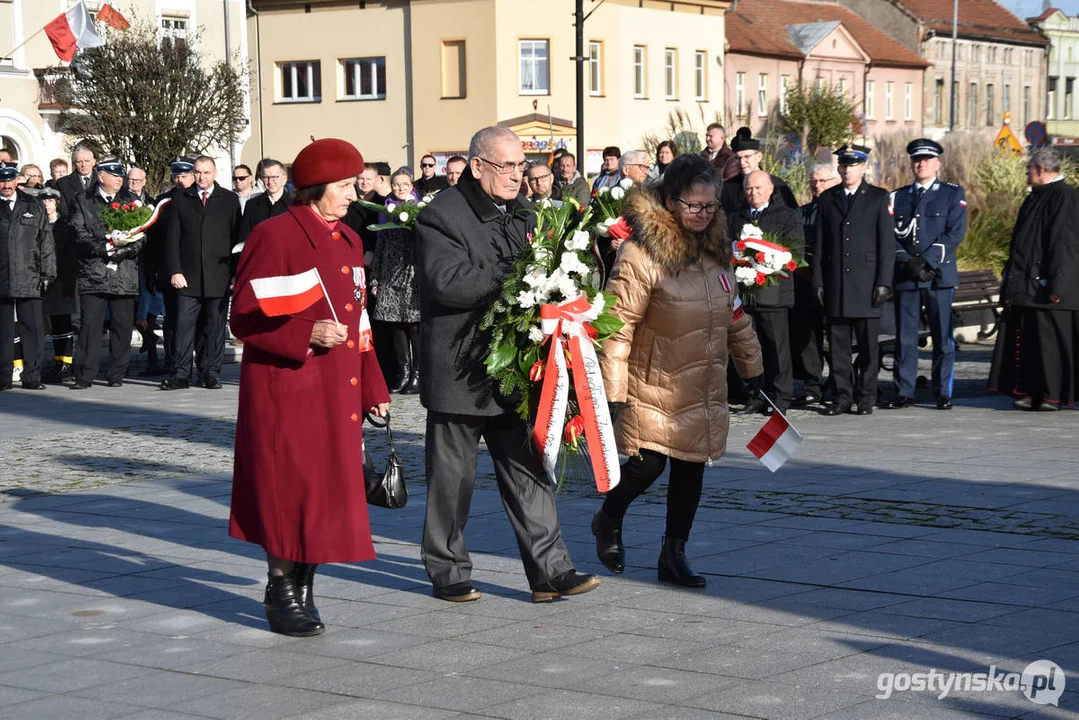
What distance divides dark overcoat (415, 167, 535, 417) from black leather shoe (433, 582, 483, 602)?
74 cm

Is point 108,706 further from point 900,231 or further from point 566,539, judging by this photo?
point 900,231

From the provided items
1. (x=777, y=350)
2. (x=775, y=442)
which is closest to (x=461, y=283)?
(x=775, y=442)

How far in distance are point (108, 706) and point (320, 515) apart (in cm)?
127

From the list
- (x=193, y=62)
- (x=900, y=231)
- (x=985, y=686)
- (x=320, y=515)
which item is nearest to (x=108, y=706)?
(x=320, y=515)

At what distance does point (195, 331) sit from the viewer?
1695 cm

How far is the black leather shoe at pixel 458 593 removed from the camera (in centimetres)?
732

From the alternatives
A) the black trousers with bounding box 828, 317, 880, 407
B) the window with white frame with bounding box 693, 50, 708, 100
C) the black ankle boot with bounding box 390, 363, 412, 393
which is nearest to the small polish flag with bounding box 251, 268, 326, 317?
the black trousers with bounding box 828, 317, 880, 407

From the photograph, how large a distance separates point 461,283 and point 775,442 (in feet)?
6.26

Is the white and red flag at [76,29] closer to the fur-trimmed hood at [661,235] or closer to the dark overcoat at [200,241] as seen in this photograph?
the dark overcoat at [200,241]

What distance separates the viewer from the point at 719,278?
7.57 meters

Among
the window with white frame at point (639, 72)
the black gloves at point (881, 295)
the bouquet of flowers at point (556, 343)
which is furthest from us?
the window with white frame at point (639, 72)

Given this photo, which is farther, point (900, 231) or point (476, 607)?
point (900, 231)


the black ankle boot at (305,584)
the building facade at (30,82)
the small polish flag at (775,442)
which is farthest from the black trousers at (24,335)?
the building facade at (30,82)

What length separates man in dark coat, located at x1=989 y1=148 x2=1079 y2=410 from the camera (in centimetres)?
1353
